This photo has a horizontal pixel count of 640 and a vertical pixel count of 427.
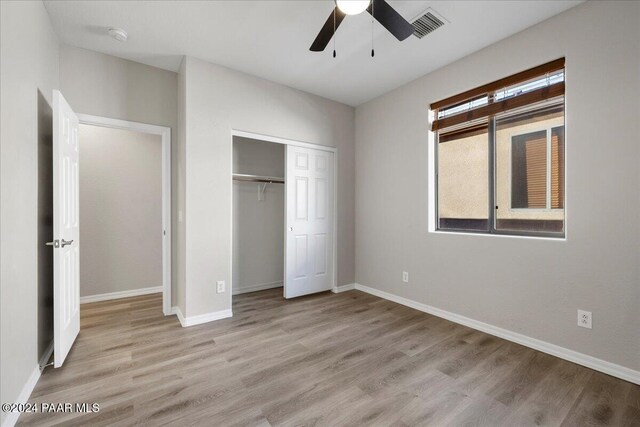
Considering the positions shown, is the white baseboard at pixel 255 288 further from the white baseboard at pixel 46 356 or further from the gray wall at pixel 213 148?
the white baseboard at pixel 46 356

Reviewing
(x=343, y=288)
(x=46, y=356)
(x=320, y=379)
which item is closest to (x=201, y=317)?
(x=46, y=356)

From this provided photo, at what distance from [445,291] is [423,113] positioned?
2.04m

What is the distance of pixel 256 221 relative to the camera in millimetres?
4215

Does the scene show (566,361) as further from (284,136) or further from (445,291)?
(284,136)

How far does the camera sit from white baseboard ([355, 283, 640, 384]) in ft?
6.59

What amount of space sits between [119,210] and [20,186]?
7.50ft

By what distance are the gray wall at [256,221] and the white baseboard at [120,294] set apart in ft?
3.78

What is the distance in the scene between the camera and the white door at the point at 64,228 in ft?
6.81

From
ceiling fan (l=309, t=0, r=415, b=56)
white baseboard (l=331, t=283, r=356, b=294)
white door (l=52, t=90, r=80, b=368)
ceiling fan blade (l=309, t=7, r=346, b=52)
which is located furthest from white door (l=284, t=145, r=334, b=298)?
white door (l=52, t=90, r=80, b=368)

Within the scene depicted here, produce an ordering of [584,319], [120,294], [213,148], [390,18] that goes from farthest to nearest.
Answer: [120,294] → [213,148] → [584,319] → [390,18]

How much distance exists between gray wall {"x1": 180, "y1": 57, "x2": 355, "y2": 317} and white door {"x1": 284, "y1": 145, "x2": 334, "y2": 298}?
0.49 meters

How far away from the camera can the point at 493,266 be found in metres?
2.74

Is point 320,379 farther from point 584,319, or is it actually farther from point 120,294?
point 120,294

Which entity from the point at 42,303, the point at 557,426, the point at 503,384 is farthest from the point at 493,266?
the point at 42,303
